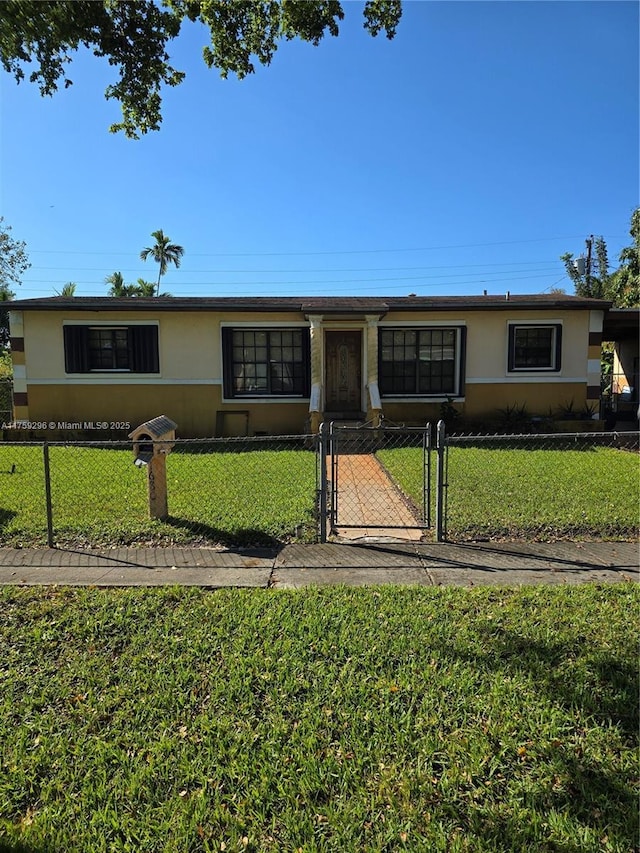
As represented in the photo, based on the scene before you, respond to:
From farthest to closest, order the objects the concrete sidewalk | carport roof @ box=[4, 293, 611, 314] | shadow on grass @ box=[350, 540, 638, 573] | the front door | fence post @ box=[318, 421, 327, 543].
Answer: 1. the front door
2. carport roof @ box=[4, 293, 611, 314]
3. fence post @ box=[318, 421, 327, 543]
4. shadow on grass @ box=[350, 540, 638, 573]
5. the concrete sidewalk

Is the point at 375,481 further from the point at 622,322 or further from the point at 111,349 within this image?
the point at 622,322

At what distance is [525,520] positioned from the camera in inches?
229

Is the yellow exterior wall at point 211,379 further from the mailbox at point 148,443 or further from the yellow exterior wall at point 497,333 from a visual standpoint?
the mailbox at point 148,443

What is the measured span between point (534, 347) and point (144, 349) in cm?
1073

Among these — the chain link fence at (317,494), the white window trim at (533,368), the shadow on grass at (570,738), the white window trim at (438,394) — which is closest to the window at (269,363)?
the white window trim at (438,394)

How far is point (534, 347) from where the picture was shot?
1364cm

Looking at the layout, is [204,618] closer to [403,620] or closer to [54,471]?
[403,620]

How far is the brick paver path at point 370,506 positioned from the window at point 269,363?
14.3 feet

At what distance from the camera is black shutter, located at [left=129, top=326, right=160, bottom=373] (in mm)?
12961

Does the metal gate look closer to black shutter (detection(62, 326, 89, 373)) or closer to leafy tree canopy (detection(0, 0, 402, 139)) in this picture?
leafy tree canopy (detection(0, 0, 402, 139))

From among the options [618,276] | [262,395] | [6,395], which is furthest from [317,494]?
[618,276]

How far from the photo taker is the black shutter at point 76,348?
12.8 meters

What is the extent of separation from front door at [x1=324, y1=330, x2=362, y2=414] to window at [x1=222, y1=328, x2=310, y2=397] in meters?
0.97

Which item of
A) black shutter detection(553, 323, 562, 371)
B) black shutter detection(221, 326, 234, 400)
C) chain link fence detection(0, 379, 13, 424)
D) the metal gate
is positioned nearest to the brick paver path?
the metal gate
